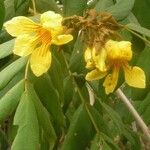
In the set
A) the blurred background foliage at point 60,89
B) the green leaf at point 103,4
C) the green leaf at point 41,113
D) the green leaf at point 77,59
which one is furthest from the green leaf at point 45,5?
the green leaf at point 41,113

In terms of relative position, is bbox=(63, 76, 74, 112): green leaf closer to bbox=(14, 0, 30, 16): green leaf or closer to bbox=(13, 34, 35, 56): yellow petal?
bbox=(14, 0, 30, 16): green leaf

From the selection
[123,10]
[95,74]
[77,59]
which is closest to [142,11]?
[123,10]

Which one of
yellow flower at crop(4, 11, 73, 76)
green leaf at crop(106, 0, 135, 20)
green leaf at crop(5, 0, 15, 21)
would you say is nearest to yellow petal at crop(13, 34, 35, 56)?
yellow flower at crop(4, 11, 73, 76)

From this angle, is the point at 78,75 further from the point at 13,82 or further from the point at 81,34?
the point at 81,34

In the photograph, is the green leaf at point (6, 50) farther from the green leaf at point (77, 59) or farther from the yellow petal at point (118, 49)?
the yellow petal at point (118, 49)

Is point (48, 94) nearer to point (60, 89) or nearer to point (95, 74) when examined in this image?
point (60, 89)
